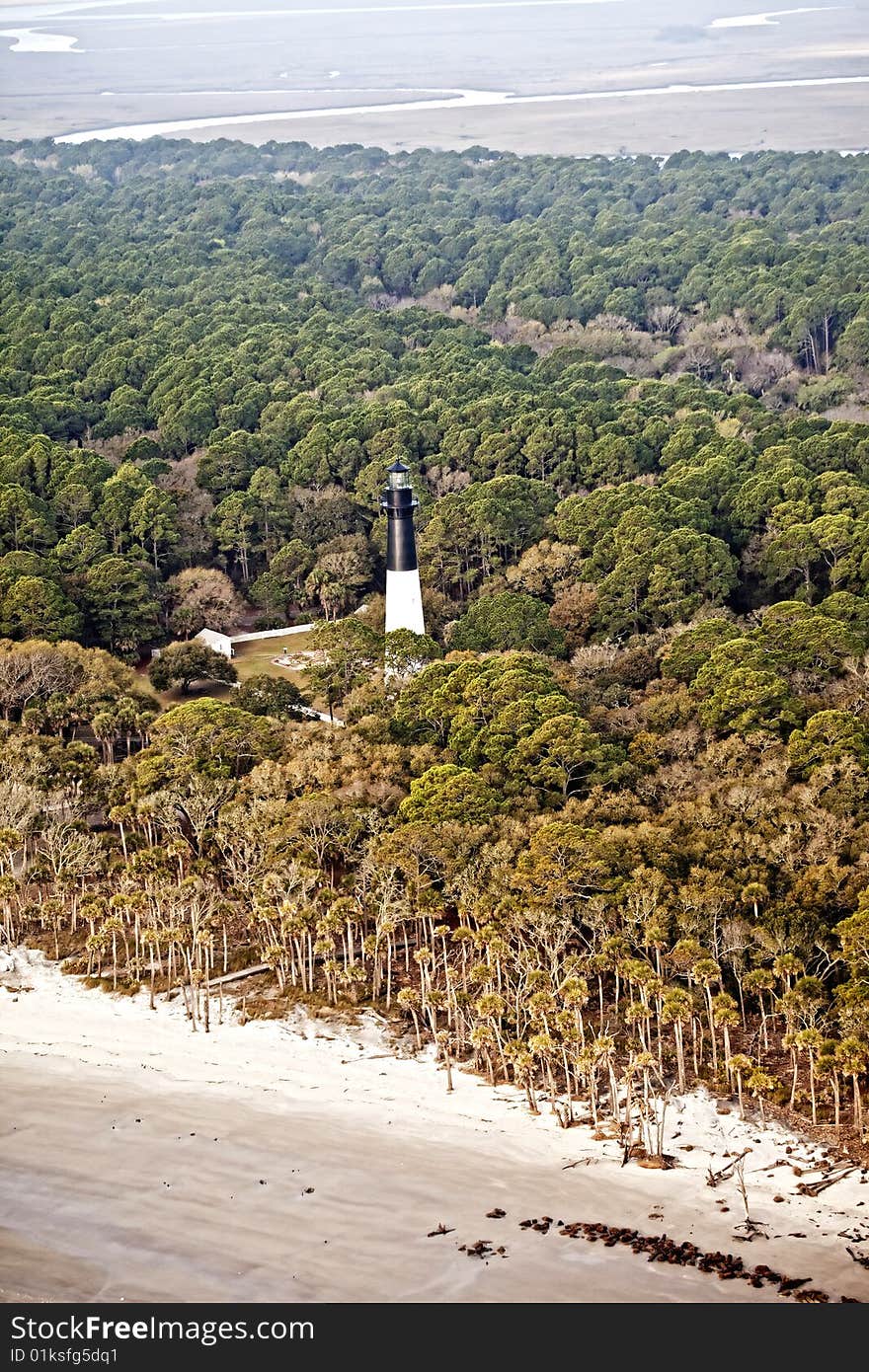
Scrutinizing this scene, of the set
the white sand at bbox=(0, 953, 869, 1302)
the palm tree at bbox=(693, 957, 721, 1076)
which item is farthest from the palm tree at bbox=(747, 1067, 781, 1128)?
the palm tree at bbox=(693, 957, 721, 1076)

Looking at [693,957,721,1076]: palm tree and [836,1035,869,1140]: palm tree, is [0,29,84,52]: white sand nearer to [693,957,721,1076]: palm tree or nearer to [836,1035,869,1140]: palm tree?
[693,957,721,1076]: palm tree

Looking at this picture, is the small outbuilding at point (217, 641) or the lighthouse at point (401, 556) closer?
the lighthouse at point (401, 556)

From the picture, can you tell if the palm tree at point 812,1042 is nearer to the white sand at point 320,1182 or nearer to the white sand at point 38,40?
the white sand at point 320,1182

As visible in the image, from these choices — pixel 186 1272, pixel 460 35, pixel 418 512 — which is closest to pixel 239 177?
pixel 460 35

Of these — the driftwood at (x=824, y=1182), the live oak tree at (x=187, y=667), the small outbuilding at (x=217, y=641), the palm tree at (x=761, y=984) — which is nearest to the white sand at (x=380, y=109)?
the small outbuilding at (x=217, y=641)

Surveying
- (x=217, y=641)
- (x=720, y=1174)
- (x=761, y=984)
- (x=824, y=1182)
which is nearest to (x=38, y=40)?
(x=217, y=641)

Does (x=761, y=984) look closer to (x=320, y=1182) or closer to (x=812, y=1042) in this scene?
(x=812, y=1042)
